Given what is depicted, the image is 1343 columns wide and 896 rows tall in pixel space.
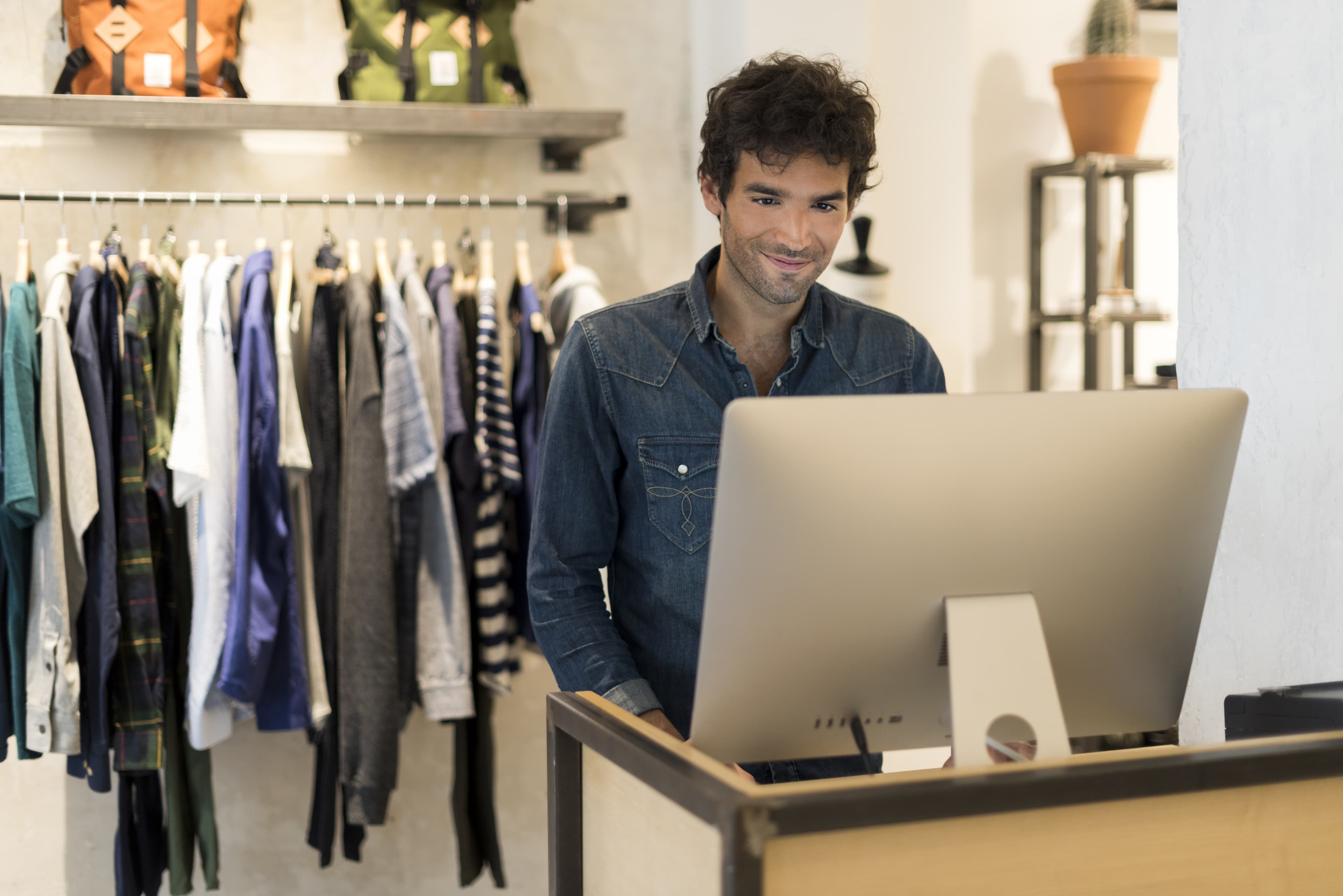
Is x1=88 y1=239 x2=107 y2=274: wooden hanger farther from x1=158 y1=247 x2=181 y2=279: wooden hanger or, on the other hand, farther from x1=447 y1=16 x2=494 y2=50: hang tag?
x1=447 y1=16 x2=494 y2=50: hang tag

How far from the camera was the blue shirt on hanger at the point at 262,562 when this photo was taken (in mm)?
2145

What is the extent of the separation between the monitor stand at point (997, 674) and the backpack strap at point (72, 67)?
2088mm

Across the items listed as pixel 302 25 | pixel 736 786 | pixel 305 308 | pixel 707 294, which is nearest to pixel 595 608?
pixel 707 294

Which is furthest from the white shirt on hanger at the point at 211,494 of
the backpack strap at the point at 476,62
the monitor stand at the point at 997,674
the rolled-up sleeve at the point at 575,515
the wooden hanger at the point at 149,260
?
the monitor stand at the point at 997,674

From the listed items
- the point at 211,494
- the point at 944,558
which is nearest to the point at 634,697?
the point at 944,558

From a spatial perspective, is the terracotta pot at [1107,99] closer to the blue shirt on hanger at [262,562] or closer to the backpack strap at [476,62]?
the backpack strap at [476,62]

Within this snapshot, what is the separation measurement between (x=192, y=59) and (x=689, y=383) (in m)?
1.45

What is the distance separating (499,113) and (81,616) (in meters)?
1.23

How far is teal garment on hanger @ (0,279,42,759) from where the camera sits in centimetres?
206

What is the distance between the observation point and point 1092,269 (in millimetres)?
3250

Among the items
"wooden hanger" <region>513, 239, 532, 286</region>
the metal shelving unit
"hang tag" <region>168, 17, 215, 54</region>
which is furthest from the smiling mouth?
the metal shelving unit

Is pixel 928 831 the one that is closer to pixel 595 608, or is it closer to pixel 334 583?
pixel 595 608

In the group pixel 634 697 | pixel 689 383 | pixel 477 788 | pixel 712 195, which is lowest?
pixel 477 788

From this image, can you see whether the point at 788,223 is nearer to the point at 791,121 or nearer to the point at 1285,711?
the point at 791,121
